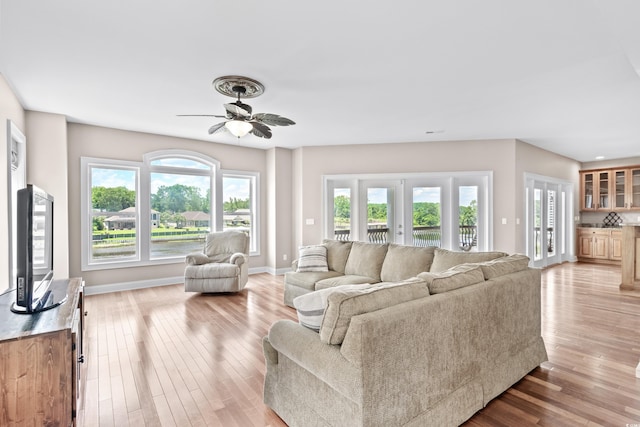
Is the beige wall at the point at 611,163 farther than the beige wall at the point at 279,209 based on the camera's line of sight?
Yes

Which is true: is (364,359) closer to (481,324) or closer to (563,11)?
(481,324)

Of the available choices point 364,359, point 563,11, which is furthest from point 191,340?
point 563,11

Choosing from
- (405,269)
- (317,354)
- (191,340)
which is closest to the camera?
(317,354)

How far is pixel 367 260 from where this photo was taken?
426 centimetres

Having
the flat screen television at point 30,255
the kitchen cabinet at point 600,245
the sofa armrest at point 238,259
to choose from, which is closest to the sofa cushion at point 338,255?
the sofa armrest at point 238,259

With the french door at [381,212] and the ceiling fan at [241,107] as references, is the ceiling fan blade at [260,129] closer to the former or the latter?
the ceiling fan at [241,107]

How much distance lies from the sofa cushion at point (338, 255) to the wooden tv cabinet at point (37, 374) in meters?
3.23

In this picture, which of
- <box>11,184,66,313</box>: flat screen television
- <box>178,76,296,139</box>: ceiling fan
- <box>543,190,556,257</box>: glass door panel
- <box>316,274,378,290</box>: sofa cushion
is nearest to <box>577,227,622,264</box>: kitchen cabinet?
<box>543,190,556,257</box>: glass door panel

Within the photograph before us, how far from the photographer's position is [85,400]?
90.9 inches

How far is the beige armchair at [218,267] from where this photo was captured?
498 centimetres

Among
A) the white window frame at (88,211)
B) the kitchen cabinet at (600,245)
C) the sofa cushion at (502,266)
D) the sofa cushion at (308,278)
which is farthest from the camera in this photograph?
the kitchen cabinet at (600,245)

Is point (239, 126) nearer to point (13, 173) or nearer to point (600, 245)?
point (13, 173)

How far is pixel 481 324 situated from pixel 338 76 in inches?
102

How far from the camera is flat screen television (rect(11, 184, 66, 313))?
1.92 meters
